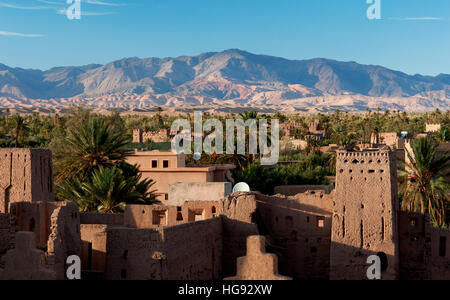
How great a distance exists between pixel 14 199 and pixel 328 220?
1133 centimetres

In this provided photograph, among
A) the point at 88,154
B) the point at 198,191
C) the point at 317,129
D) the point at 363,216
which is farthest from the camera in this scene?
the point at 317,129

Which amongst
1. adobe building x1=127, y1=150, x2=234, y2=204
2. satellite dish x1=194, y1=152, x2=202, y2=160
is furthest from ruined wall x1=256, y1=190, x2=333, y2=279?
satellite dish x1=194, y1=152, x2=202, y2=160

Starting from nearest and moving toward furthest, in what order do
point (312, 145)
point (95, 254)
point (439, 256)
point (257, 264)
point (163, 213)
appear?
point (257, 264), point (95, 254), point (439, 256), point (163, 213), point (312, 145)

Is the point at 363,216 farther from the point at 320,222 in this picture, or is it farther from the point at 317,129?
the point at 317,129

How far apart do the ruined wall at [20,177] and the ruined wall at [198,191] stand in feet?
18.2

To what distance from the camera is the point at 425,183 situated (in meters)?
29.7

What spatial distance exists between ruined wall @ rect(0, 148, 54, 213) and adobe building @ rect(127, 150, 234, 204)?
466 inches

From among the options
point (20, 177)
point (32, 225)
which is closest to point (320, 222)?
point (32, 225)

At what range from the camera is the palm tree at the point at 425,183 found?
29156 millimetres

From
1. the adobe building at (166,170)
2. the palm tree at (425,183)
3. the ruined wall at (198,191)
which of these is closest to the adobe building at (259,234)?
the ruined wall at (198,191)

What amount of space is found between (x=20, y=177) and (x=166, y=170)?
13.3 metres

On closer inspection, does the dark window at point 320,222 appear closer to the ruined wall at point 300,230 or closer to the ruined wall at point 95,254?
the ruined wall at point 300,230

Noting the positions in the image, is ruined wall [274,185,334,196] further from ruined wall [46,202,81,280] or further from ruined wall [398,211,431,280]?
ruined wall [46,202,81,280]
